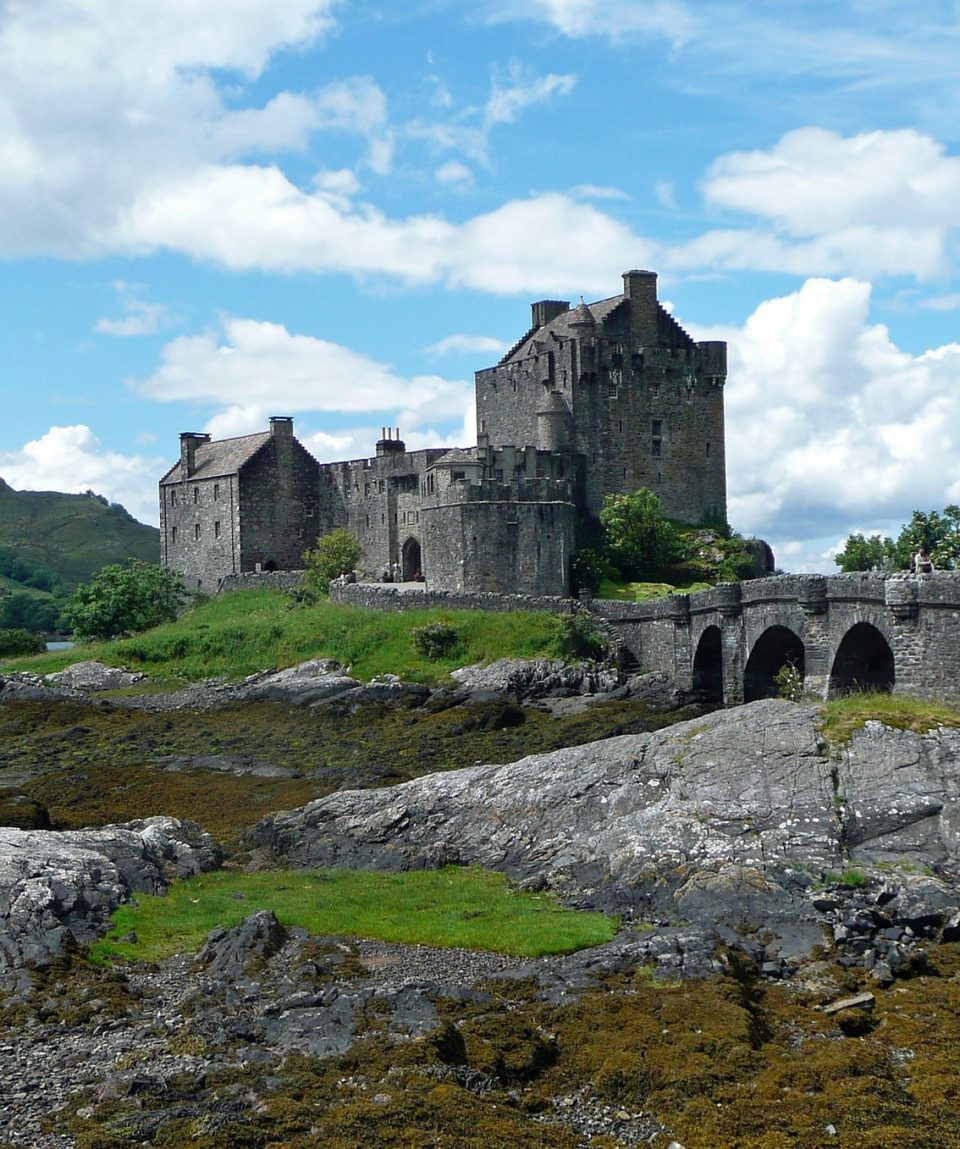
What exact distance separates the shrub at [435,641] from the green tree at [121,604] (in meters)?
20.8

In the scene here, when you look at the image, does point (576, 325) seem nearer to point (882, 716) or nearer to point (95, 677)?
point (95, 677)

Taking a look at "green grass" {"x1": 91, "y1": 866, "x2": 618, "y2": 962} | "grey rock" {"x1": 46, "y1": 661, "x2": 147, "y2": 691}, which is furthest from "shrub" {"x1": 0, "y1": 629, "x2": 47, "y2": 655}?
"green grass" {"x1": 91, "y1": 866, "x2": 618, "y2": 962}

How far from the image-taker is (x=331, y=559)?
231 feet

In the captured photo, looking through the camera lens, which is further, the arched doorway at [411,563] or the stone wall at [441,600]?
the arched doorway at [411,563]

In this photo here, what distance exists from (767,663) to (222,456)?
4232 cm

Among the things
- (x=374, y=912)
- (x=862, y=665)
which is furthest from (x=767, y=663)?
(x=374, y=912)

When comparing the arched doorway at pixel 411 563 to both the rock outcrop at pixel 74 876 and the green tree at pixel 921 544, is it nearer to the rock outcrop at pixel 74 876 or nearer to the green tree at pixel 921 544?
the green tree at pixel 921 544

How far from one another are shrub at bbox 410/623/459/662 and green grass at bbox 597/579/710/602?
32.2 feet

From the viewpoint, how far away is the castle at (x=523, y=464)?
64.1 m

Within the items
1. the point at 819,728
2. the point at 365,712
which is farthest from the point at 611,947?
the point at 365,712

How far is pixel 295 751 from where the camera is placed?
1684 inches

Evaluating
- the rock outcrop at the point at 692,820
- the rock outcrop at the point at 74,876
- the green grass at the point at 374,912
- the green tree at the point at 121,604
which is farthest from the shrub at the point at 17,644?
the green grass at the point at 374,912

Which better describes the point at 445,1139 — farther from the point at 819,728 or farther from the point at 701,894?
the point at 819,728

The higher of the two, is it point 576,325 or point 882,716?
point 576,325
